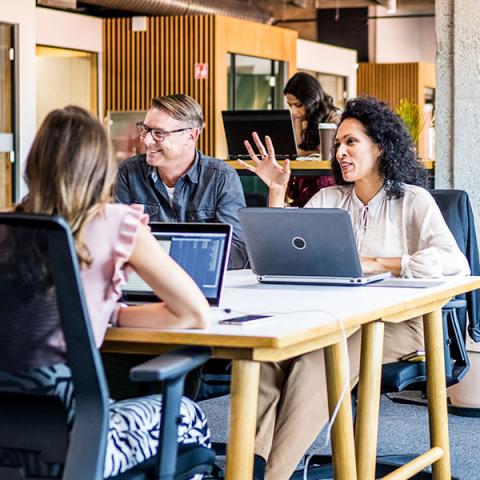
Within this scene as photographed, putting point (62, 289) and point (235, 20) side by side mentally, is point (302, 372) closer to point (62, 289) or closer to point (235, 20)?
point (62, 289)

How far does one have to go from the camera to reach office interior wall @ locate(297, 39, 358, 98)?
16.9m

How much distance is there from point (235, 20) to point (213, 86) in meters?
1.15

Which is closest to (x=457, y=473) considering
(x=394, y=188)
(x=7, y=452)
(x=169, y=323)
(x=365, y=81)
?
(x=394, y=188)

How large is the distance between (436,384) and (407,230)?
67cm

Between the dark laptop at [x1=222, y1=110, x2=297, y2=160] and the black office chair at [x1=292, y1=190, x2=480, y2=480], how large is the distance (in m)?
2.39

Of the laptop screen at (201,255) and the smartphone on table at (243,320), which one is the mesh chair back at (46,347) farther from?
the laptop screen at (201,255)

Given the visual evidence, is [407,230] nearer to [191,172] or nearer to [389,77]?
[191,172]

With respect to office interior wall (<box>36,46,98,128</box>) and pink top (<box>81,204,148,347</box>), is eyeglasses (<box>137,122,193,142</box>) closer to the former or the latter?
pink top (<box>81,204,148,347</box>)

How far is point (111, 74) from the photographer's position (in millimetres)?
14430

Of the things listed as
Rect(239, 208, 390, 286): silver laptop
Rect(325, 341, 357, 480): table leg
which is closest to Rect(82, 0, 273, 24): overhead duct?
Rect(239, 208, 390, 286): silver laptop

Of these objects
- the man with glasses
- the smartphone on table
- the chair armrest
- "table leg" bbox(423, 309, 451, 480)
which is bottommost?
"table leg" bbox(423, 309, 451, 480)

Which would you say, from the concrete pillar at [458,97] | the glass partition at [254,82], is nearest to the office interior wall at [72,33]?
the glass partition at [254,82]

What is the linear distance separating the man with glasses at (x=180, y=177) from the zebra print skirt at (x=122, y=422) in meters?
1.74

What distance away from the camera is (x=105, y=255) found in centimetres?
253
